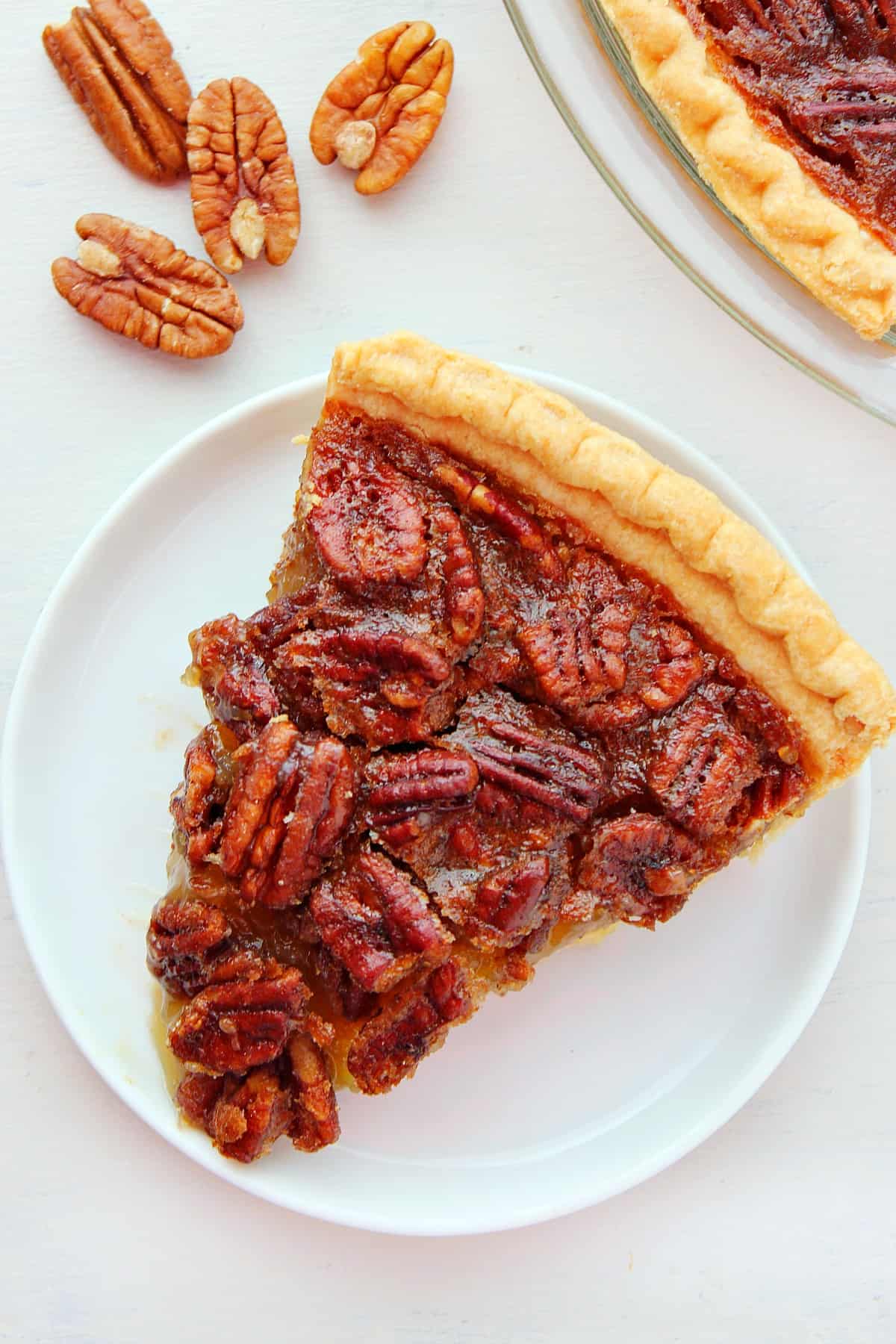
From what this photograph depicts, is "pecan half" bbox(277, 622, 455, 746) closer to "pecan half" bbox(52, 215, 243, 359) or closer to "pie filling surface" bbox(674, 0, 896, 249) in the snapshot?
"pecan half" bbox(52, 215, 243, 359)

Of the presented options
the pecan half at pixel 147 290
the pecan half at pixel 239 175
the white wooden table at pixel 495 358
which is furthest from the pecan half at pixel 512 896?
the pecan half at pixel 239 175

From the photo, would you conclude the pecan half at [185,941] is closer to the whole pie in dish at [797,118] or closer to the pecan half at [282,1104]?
the pecan half at [282,1104]

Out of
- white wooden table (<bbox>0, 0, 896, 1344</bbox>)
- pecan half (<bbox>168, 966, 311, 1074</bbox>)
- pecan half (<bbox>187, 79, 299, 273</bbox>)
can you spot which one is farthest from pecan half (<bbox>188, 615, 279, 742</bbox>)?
pecan half (<bbox>187, 79, 299, 273</bbox>)

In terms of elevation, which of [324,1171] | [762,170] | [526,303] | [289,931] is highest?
[762,170]

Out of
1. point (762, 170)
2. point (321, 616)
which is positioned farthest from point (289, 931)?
point (762, 170)

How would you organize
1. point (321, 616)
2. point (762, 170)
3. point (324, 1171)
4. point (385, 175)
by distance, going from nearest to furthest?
point (321, 616) < point (762, 170) < point (324, 1171) < point (385, 175)

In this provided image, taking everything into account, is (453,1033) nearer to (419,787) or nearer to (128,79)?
(419,787)

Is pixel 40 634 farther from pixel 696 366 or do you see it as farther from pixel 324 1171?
pixel 696 366
